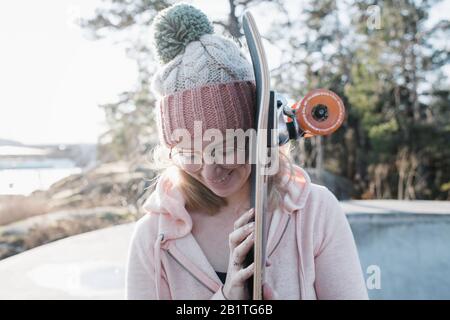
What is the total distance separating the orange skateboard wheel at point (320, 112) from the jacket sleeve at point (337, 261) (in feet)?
0.65

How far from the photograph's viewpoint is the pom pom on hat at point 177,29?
0.96 m

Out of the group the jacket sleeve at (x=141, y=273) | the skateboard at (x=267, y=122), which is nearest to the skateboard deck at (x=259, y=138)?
the skateboard at (x=267, y=122)

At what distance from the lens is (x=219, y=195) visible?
0.95 metres

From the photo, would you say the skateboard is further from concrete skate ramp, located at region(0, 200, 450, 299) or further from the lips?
concrete skate ramp, located at region(0, 200, 450, 299)

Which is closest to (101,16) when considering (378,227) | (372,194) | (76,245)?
(76,245)

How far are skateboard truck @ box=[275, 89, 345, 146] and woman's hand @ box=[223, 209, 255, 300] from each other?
0.19 meters

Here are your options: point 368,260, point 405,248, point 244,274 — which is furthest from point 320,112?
point 405,248

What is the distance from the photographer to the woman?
90 cm

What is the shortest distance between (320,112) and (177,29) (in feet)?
1.21

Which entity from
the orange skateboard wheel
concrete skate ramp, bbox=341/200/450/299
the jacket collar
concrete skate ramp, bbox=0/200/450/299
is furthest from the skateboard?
concrete skate ramp, bbox=341/200/450/299

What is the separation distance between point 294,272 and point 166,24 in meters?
0.62

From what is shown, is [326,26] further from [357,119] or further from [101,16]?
[101,16]

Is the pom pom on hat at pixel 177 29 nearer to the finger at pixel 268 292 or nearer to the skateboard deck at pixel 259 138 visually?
the skateboard deck at pixel 259 138
